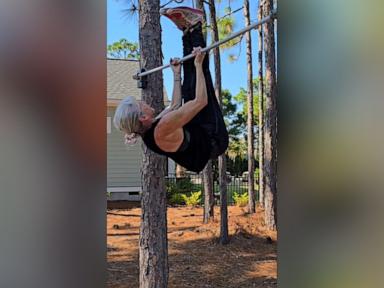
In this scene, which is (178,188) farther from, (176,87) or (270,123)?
(176,87)

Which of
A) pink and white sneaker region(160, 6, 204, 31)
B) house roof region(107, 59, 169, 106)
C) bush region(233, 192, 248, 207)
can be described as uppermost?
house roof region(107, 59, 169, 106)

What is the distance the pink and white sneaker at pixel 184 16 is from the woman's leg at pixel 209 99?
33mm

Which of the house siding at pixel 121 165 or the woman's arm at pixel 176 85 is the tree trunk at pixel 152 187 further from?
the house siding at pixel 121 165

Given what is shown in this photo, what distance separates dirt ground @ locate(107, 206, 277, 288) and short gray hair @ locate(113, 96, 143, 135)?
9.09 ft

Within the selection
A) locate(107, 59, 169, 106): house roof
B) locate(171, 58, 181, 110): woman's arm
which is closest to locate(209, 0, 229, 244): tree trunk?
locate(107, 59, 169, 106): house roof

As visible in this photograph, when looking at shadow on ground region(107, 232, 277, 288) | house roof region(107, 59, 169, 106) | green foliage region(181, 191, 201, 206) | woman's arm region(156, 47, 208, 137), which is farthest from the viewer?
green foliage region(181, 191, 201, 206)

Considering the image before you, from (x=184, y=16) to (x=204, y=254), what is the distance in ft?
12.7

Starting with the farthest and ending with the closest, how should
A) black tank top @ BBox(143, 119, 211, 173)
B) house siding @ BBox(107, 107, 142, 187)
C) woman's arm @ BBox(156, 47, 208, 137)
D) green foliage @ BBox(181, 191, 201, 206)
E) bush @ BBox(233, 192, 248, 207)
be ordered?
house siding @ BBox(107, 107, 142, 187) < green foliage @ BBox(181, 191, 201, 206) < bush @ BBox(233, 192, 248, 207) < black tank top @ BBox(143, 119, 211, 173) < woman's arm @ BBox(156, 47, 208, 137)

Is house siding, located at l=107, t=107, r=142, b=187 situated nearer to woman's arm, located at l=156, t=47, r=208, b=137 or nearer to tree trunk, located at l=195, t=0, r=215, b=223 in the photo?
tree trunk, located at l=195, t=0, r=215, b=223

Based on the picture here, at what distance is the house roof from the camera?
8.14 m

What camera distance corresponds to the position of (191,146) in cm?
182

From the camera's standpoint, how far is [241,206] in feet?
26.1

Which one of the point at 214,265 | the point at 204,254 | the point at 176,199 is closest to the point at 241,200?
the point at 176,199
